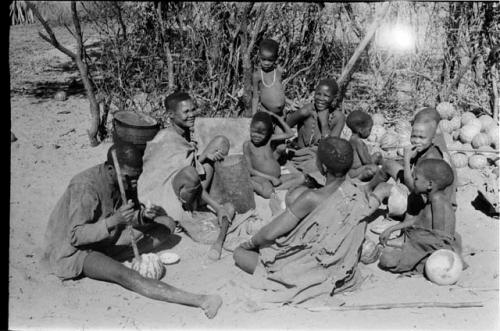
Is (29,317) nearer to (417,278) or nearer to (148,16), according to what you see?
(417,278)

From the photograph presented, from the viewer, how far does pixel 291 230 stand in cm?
417

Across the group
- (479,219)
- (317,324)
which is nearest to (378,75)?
(479,219)

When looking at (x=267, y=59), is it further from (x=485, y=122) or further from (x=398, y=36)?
(x=485, y=122)

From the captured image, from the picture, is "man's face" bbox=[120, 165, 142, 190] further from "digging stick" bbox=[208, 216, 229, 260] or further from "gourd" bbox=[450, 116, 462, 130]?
"gourd" bbox=[450, 116, 462, 130]

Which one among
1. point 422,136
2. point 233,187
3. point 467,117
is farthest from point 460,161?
point 233,187

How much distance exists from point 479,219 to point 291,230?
2.50m

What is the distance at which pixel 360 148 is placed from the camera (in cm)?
617

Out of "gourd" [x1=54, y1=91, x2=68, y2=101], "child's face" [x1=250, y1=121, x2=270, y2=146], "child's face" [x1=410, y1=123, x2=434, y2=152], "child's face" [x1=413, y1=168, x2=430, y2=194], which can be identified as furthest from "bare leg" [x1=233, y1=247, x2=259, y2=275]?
"gourd" [x1=54, y1=91, x2=68, y2=101]

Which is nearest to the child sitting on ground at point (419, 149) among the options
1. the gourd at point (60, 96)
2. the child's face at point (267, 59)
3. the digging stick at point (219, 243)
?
the digging stick at point (219, 243)

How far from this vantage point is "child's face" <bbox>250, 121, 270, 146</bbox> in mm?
5898

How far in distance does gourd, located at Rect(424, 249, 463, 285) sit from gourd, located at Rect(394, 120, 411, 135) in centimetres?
301

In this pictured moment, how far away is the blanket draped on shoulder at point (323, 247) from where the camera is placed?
408cm

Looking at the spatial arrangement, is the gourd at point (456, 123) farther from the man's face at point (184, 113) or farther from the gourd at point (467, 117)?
the man's face at point (184, 113)

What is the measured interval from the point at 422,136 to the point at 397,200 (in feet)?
2.21
